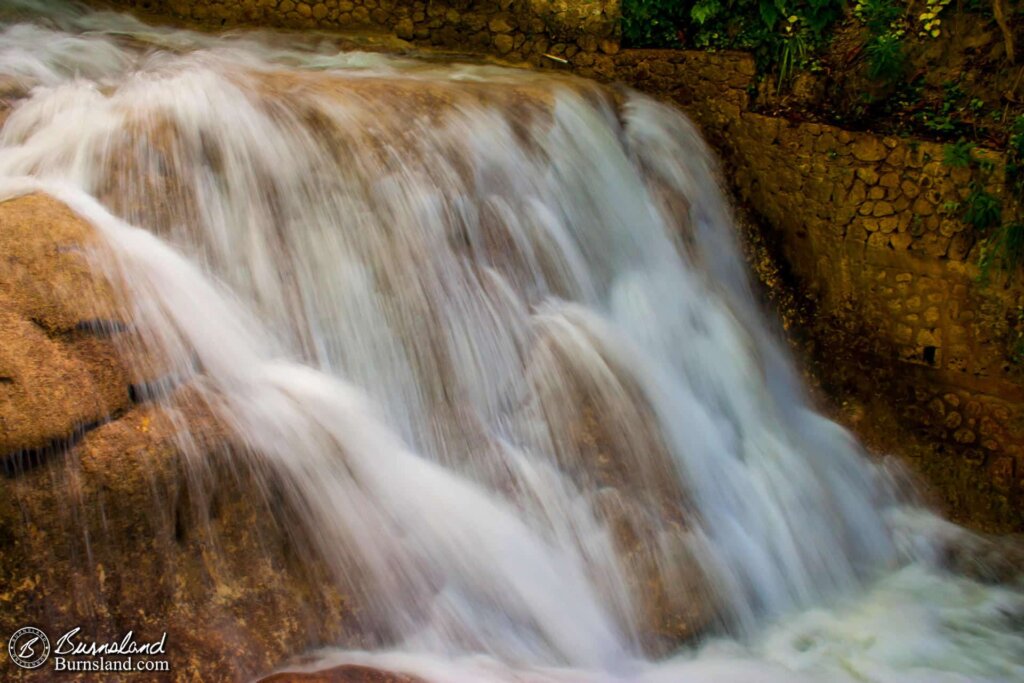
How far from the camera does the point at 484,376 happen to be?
14.3 ft

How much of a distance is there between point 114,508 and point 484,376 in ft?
5.79

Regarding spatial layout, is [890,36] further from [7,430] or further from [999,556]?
[7,430]

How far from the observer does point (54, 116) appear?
4.60m

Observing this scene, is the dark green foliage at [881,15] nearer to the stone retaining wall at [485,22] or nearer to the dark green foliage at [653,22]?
the dark green foliage at [653,22]

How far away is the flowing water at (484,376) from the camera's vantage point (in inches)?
141

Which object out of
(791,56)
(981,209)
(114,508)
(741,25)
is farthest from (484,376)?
(741,25)

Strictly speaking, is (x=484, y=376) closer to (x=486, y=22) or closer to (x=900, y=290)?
(x=900, y=290)

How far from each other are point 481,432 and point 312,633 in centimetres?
120

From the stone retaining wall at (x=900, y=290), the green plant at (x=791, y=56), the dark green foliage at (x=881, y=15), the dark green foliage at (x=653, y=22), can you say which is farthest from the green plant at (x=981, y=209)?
the dark green foliage at (x=653, y=22)

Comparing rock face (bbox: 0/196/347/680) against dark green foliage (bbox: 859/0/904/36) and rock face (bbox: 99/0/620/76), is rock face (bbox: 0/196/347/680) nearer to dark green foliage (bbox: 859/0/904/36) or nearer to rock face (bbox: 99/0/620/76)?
rock face (bbox: 99/0/620/76)

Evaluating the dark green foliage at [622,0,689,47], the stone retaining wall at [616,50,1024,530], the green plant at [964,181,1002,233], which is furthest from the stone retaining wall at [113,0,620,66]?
the green plant at [964,181,1002,233]

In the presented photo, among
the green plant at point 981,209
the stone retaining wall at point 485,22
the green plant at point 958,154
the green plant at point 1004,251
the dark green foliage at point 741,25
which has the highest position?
the dark green foliage at point 741,25

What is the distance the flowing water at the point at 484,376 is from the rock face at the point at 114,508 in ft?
0.49

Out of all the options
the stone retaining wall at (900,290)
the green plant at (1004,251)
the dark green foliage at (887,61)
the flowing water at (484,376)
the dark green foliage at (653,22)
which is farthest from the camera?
the dark green foliage at (653,22)
